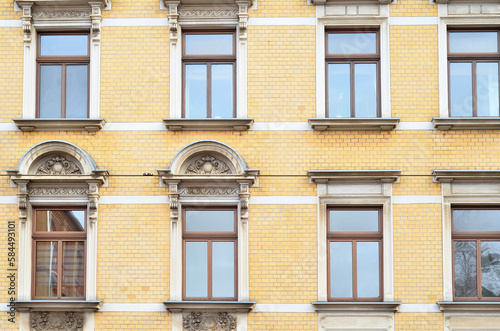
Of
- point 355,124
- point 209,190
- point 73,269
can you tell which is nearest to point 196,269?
point 209,190

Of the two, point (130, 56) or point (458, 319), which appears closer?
point (458, 319)

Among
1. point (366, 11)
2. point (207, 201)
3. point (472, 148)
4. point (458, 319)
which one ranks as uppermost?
point (366, 11)

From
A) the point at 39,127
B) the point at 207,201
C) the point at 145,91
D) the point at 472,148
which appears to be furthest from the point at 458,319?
the point at 39,127

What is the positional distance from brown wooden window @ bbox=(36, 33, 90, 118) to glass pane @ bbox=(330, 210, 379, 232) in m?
4.87

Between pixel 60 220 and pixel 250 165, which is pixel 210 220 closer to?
pixel 250 165

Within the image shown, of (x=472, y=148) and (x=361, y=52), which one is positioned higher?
(x=361, y=52)

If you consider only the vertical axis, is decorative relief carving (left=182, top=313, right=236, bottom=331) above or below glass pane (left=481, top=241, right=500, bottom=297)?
below

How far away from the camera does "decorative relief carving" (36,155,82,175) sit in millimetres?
13898

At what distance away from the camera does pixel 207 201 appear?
1378cm

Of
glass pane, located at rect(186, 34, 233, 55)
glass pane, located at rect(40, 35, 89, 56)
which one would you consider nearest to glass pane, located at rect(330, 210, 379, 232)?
glass pane, located at rect(186, 34, 233, 55)

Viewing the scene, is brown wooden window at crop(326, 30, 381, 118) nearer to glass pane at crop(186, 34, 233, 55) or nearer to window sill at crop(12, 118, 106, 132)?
glass pane at crop(186, 34, 233, 55)

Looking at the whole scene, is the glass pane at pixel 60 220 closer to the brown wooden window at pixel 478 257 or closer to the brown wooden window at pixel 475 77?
the brown wooden window at pixel 478 257

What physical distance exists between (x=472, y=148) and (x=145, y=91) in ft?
19.3

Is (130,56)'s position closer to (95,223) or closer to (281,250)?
(95,223)
